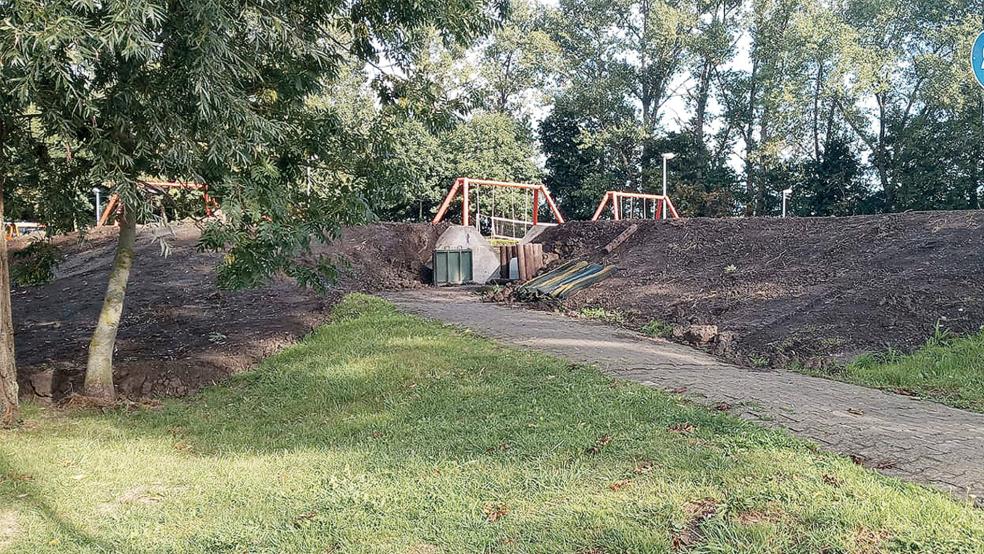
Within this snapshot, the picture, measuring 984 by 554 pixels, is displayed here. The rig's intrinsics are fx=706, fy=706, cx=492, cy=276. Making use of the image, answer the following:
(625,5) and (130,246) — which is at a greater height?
(625,5)

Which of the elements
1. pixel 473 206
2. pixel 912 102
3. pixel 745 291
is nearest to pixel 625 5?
pixel 912 102

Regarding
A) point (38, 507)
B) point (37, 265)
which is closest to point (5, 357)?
point (37, 265)

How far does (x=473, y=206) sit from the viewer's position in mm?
27219

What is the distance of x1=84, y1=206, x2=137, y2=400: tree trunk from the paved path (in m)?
3.82

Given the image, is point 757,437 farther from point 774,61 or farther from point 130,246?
point 774,61

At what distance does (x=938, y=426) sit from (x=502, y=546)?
2987 mm

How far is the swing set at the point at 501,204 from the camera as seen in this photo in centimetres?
1706

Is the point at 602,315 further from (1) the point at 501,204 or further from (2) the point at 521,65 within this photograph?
(2) the point at 521,65

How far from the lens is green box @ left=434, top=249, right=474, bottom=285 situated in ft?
49.1

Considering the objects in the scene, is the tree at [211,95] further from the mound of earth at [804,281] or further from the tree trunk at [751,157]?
the tree trunk at [751,157]

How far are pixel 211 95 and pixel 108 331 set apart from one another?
3.03 m

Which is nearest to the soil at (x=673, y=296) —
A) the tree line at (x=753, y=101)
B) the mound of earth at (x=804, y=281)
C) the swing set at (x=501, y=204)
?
the mound of earth at (x=804, y=281)

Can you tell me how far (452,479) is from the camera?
12.5 ft

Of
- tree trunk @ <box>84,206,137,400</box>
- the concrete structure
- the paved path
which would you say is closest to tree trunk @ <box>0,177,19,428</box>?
tree trunk @ <box>84,206,137,400</box>
